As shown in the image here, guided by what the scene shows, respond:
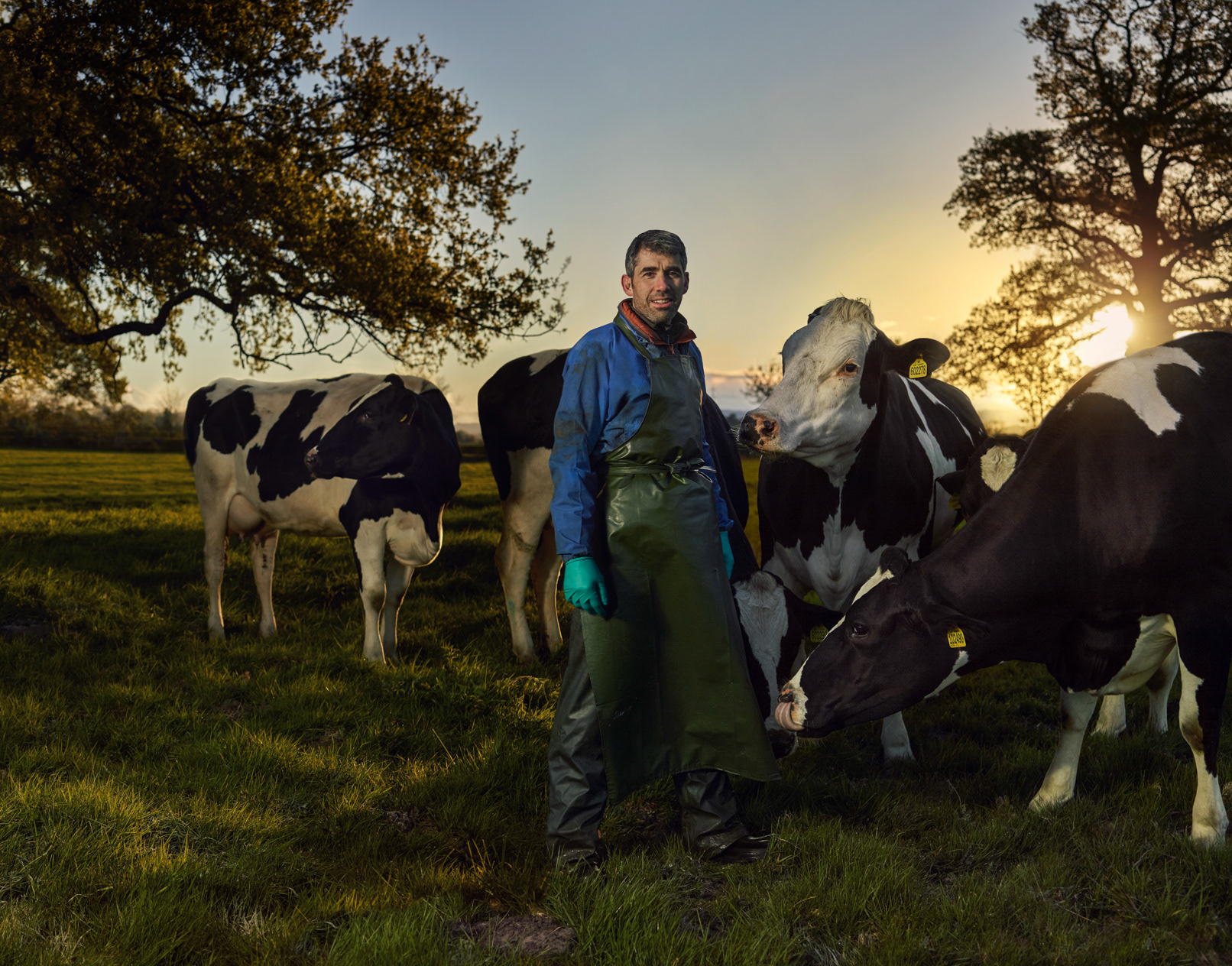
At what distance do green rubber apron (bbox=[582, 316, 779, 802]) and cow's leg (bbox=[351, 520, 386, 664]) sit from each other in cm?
363

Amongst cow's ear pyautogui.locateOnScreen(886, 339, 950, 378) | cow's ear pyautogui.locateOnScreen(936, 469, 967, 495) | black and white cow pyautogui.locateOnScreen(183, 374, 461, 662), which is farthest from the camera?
black and white cow pyautogui.locateOnScreen(183, 374, 461, 662)

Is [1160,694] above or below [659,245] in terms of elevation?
below

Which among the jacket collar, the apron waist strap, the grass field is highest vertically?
the jacket collar

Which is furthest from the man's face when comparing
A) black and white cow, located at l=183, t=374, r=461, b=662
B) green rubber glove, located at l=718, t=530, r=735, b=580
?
black and white cow, located at l=183, t=374, r=461, b=662

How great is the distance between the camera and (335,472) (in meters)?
7.12

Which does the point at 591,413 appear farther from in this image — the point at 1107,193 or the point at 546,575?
the point at 1107,193

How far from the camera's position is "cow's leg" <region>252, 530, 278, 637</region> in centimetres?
792

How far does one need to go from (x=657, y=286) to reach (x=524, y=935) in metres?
2.54

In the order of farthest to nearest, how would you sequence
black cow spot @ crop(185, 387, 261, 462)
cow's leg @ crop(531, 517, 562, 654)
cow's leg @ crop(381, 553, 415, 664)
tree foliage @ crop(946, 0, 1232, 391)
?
tree foliage @ crop(946, 0, 1232, 391) < black cow spot @ crop(185, 387, 261, 462) < cow's leg @ crop(531, 517, 562, 654) < cow's leg @ crop(381, 553, 415, 664)

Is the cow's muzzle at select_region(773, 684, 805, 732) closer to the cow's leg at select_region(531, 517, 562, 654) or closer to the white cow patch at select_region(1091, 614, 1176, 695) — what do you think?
the white cow patch at select_region(1091, 614, 1176, 695)

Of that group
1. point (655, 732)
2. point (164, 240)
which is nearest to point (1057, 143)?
point (164, 240)

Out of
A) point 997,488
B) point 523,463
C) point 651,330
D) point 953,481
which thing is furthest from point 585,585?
point 523,463

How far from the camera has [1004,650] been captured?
394 cm

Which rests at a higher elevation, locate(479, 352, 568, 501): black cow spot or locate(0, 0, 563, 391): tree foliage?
locate(0, 0, 563, 391): tree foliage
